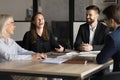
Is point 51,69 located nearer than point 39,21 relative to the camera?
Yes

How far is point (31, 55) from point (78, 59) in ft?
1.79

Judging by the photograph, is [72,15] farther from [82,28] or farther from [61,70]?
[61,70]

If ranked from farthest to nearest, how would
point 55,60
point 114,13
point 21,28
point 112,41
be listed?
point 21,28 < point 55,60 < point 114,13 < point 112,41

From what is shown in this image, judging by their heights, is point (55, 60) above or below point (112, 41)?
below

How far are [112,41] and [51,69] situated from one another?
0.65 m

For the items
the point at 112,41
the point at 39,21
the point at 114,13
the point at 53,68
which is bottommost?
the point at 53,68

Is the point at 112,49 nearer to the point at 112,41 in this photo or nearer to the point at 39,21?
the point at 112,41

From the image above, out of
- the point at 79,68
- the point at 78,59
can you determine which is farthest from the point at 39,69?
the point at 78,59

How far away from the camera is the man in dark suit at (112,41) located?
3.04m

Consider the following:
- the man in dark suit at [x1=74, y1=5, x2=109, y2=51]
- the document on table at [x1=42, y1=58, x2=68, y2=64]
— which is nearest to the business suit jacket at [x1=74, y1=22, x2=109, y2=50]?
the man in dark suit at [x1=74, y1=5, x2=109, y2=51]

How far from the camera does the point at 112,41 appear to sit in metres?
3.03

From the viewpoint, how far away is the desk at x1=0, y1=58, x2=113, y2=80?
2.75m

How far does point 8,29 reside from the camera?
3592 mm

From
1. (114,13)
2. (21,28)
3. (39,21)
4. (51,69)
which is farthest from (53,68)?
(21,28)
